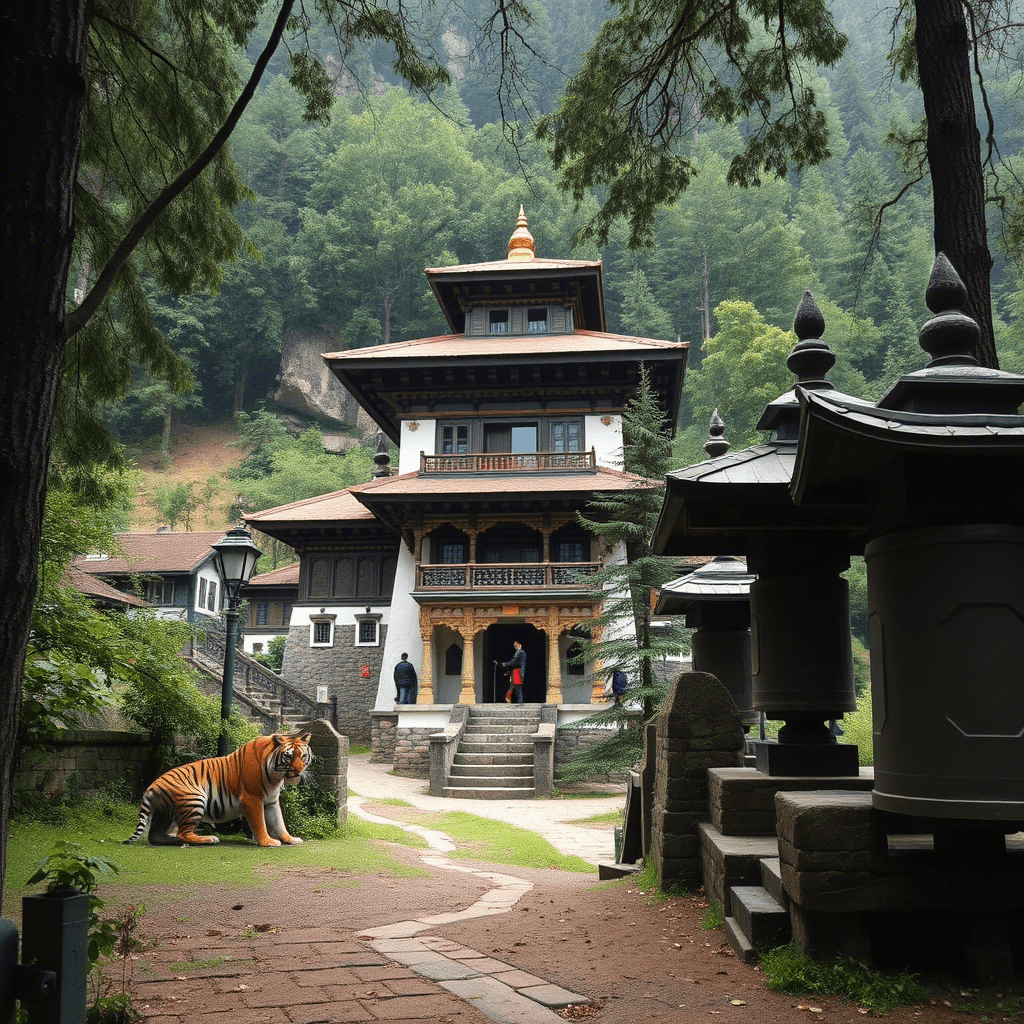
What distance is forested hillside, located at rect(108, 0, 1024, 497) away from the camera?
54219 mm

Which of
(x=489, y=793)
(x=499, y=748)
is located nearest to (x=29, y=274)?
(x=489, y=793)

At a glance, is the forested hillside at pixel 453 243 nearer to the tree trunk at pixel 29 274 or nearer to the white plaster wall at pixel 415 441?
the white plaster wall at pixel 415 441

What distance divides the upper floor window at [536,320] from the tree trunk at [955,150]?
2244cm

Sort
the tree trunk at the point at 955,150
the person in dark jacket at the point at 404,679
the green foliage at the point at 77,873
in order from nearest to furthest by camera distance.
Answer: the green foliage at the point at 77,873 → the tree trunk at the point at 955,150 → the person in dark jacket at the point at 404,679

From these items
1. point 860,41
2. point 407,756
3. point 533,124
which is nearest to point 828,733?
point 533,124

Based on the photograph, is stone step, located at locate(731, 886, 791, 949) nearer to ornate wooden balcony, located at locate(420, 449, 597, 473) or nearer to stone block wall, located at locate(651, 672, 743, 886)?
stone block wall, located at locate(651, 672, 743, 886)

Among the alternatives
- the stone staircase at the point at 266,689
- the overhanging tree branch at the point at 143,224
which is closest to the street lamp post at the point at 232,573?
the overhanging tree branch at the point at 143,224

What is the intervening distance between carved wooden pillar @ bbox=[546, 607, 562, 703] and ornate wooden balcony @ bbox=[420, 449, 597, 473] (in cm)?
432

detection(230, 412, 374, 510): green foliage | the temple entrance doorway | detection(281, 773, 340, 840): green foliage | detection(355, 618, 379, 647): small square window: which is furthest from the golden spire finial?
detection(281, 773, 340, 840): green foliage

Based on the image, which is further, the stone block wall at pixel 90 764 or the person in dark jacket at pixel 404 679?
the person in dark jacket at pixel 404 679

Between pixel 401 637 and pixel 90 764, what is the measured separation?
16617 millimetres

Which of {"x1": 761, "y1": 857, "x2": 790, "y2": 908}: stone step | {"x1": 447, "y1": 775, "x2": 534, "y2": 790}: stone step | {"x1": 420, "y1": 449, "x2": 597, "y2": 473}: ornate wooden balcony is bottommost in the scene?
{"x1": 447, "y1": 775, "x2": 534, "y2": 790}: stone step

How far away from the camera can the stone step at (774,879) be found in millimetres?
4609

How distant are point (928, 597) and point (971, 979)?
1684mm
